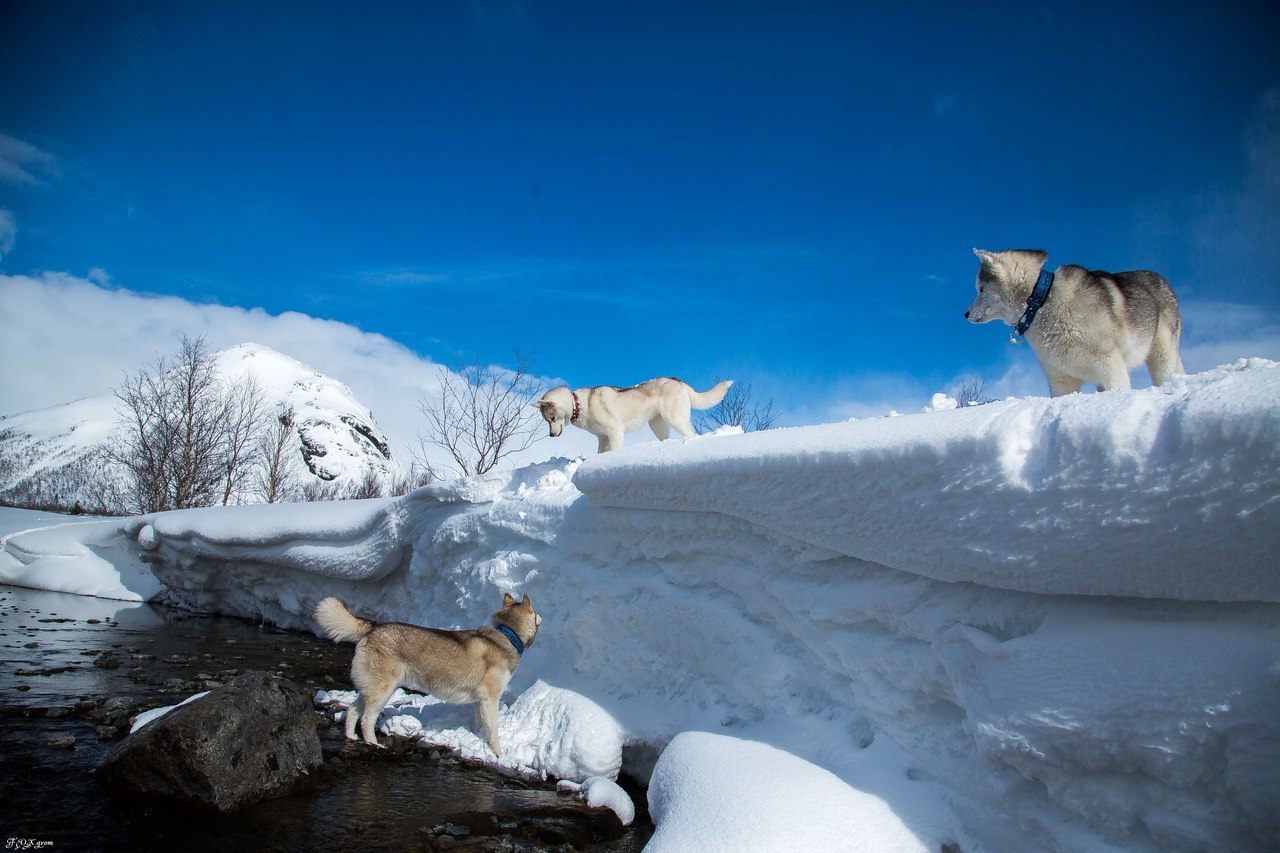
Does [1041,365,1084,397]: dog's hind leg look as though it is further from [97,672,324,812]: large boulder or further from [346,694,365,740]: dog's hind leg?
[97,672,324,812]: large boulder

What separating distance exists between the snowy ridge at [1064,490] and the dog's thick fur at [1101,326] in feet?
7.30

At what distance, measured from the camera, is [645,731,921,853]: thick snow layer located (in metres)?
3.05

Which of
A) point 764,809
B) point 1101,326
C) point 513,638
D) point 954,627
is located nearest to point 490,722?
point 513,638

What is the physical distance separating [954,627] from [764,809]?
134 cm

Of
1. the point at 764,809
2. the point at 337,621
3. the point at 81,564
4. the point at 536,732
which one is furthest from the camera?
the point at 81,564

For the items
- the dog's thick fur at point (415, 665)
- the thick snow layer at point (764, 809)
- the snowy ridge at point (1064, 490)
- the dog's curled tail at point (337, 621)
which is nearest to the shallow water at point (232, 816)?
the dog's thick fur at point (415, 665)

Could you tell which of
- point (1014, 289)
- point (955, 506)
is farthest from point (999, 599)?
point (1014, 289)

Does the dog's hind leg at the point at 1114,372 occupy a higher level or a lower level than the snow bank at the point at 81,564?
higher

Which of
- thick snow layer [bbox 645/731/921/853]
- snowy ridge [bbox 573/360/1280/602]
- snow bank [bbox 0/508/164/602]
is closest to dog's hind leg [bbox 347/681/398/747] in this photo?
thick snow layer [bbox 645/731/921/853]

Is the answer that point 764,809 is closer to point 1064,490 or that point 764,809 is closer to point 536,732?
point 1064,490

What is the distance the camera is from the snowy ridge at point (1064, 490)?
93.4 inches

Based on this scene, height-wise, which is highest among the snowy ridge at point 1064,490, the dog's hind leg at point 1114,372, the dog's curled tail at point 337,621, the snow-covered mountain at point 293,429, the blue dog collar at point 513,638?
the snow-covered mountain at point 293,429

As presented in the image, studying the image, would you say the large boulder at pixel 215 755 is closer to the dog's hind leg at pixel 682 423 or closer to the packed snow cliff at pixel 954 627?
the packed snow cliff at pixel 954 627

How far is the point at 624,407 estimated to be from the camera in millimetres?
9445
